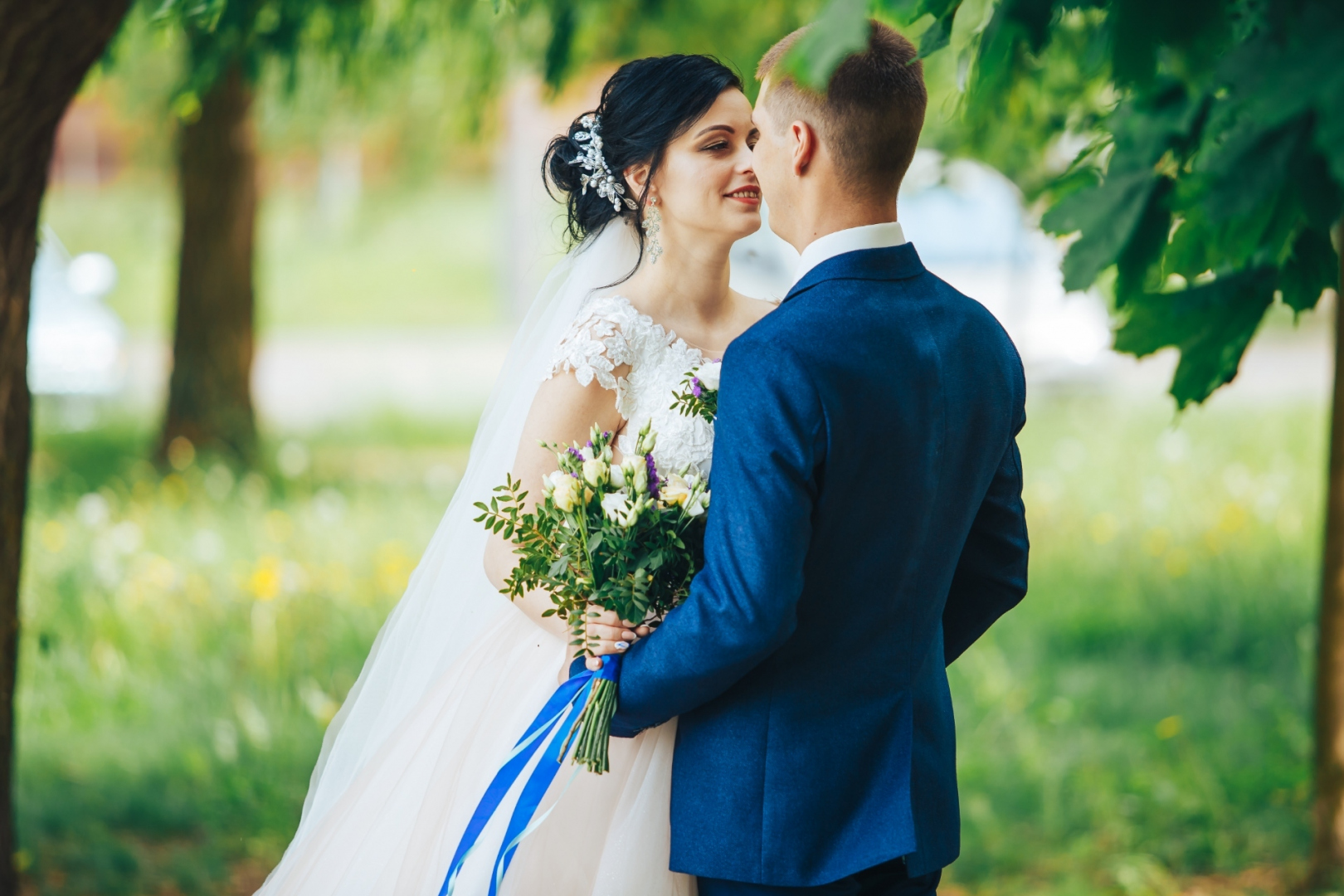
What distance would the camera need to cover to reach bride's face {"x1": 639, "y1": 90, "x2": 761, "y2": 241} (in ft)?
8.19

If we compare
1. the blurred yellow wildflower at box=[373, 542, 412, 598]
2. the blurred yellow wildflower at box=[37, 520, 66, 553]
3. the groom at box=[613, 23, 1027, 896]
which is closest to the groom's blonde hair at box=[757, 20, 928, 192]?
the groom at box=[613, 23, 1027, 896]

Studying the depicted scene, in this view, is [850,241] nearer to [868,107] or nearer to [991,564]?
[868,107]

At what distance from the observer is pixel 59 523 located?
21.9 ft

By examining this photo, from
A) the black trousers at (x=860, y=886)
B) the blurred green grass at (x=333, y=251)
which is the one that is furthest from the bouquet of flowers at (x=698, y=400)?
the blurred green grass at (x=333, y=251)

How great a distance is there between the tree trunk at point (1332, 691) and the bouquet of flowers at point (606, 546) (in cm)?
284

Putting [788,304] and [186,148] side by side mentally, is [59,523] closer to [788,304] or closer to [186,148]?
[186,148]

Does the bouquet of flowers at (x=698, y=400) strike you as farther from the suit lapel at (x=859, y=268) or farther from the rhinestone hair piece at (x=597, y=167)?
the rhinestone hair piece at (x=597, y=167)

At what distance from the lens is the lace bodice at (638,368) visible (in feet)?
7.59

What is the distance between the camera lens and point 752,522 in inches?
68.6

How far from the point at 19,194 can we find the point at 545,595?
172 cm

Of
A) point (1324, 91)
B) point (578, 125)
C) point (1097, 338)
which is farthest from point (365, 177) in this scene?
point (1324, 91)

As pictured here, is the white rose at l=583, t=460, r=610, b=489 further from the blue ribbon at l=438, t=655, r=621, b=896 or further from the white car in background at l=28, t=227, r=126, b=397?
the white car in background at l=28, t=227, r=126, b=397

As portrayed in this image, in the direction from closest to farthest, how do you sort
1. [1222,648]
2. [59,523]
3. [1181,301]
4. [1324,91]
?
[1324,91], [1181,301], [1222,648], [59,523]

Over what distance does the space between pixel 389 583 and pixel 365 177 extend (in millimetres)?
24147
